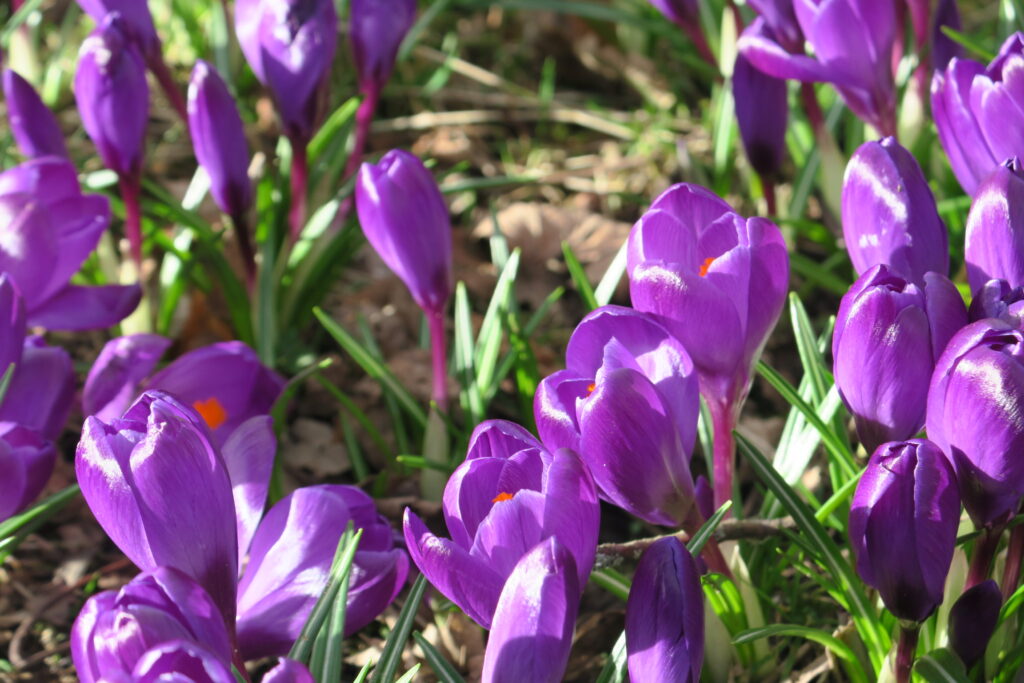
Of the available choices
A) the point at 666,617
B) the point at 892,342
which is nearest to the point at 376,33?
the point at 892,342

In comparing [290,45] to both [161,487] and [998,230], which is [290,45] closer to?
[161,487]

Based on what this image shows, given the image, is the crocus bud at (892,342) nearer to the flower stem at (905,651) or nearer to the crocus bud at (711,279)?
the crocus bud at (711,279)

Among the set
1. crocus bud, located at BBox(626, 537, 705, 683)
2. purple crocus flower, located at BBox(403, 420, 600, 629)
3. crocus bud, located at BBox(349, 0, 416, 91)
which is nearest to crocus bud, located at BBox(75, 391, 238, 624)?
purple crocus flower, located at BBox(403, 420, 600, 629)

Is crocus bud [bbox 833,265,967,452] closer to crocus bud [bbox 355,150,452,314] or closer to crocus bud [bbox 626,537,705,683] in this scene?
crocus bud [bbox 626,537,705,683]

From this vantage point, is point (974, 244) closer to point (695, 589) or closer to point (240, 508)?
point (695, 589)

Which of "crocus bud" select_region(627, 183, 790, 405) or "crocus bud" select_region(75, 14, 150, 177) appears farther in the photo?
"crocus bud" select_region(75, 14, 150, 177)

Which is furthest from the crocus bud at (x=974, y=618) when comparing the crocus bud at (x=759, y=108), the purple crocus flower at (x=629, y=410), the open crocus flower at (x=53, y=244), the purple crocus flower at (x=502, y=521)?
the open crocus flower at (x=53, y=244)
